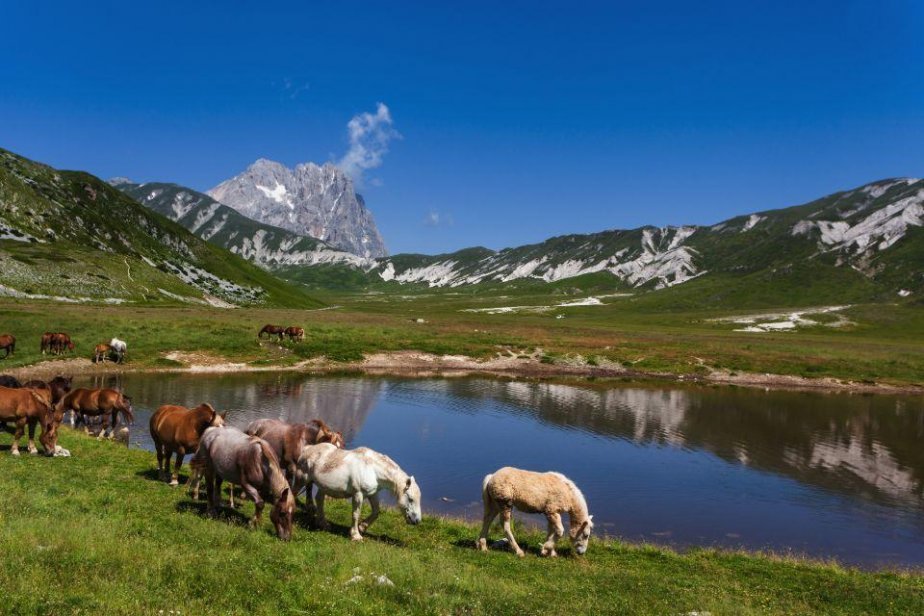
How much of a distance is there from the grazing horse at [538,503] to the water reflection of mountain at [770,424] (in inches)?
837

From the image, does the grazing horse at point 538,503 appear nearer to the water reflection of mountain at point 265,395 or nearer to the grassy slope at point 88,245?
the water reflection of mountain at point 265,395

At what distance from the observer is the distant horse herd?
15539mm

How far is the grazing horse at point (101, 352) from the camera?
5312cm

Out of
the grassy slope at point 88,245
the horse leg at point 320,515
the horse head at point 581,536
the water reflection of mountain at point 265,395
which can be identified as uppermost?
the grassy slope at point 88,245

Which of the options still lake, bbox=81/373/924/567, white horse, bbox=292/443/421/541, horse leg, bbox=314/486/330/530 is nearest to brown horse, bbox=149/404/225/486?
white horse, bbox=292/443/421/541

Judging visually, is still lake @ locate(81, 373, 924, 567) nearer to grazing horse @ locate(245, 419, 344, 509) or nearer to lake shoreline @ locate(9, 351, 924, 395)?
lake shoreline @ locate(9, 351, 924, 395)

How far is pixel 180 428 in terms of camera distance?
19.4 meters

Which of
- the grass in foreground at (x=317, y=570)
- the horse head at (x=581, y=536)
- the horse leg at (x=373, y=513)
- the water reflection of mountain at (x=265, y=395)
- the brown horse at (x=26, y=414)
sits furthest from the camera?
the water reflection of mountain at (x=265, y=395)

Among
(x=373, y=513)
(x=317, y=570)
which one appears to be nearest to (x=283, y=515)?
(x=317, y=570)

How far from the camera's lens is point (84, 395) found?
1056 inches

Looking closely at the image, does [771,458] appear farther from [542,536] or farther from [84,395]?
[84,395]

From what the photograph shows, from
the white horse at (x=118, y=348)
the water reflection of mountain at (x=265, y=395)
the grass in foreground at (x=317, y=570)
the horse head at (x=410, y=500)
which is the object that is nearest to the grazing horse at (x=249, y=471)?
the grass in foreground at (x=317, y=570)

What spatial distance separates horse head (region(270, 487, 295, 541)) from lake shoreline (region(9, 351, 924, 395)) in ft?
154

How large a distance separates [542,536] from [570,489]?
3.14m
